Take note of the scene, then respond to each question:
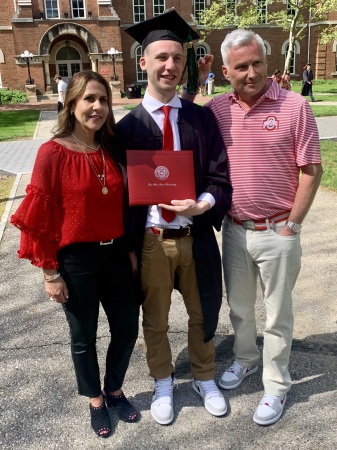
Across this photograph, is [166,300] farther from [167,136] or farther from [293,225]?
[167,136]

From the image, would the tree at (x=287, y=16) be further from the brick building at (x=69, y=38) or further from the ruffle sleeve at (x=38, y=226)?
the ruffle sleeve at (x=38, y=226)

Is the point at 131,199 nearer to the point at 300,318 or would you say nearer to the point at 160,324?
the point at 160,324

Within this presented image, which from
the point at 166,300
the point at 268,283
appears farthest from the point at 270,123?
the point at 166,300

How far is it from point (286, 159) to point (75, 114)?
1186 millimetres

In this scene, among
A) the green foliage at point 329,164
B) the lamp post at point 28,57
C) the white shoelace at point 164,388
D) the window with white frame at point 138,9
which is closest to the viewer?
the white shoelace at point 164,388

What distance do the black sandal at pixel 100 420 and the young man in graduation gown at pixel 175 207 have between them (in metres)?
0.29

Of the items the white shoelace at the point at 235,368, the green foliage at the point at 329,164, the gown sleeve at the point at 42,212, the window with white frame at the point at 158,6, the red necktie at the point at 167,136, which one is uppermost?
the window with white frame at the point at 158,6

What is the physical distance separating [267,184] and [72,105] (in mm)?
1162

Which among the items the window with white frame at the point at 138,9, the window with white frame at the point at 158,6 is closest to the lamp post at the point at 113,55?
the window with white frame at the point at 138,9

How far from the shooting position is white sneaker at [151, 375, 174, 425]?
2.67 m

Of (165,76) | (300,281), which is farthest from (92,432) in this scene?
(300,281)

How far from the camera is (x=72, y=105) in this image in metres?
2.34

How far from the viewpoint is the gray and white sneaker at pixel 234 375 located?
297cm

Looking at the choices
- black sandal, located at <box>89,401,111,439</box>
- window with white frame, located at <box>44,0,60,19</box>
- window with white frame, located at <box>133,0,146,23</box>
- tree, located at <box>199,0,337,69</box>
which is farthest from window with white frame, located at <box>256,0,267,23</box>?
black sandal, located at <box>89,401,111,439</box>
